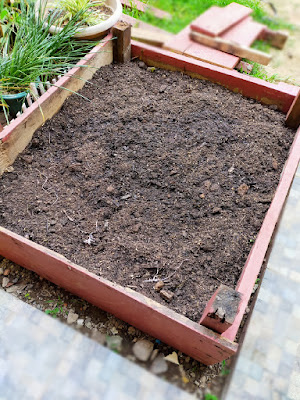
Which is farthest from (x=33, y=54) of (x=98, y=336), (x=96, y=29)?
(x=98, y=336)

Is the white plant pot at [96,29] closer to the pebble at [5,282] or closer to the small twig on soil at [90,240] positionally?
the small twig on soil at [90,240]

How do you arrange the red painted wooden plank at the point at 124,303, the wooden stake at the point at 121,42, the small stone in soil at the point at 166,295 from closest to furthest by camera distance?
1. the red painted wooden plank at the point at 124,303
2. the small stone in soil at the point at 166,295
3. the wooden stake at the point at 121,42

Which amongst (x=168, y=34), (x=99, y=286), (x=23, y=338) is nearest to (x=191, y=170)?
(x=99, y=286)

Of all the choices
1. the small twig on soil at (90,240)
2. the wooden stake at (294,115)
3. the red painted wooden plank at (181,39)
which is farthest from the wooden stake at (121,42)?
the small twig on soil at (90,240)

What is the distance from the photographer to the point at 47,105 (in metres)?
2.24

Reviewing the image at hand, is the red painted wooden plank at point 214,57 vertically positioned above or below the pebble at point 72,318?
above

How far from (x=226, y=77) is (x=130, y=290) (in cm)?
175

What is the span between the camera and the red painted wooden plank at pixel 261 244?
59.8 inches

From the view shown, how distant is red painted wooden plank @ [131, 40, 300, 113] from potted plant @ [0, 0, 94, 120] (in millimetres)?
479

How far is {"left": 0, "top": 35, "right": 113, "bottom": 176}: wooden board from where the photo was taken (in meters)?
2.03

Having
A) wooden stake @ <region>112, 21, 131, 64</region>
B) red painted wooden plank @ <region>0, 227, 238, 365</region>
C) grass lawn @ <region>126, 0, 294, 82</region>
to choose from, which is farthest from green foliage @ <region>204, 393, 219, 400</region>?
wooden stake @ <region>112, 21, 131, 64</region>

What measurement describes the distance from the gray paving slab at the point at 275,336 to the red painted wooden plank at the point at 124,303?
0.38 metres

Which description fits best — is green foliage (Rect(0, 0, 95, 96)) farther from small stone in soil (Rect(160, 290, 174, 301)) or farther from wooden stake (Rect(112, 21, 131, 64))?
small stone in soil (Rect(160, 290, 174, 301))

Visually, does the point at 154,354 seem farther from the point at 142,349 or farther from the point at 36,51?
the point at 36,51
